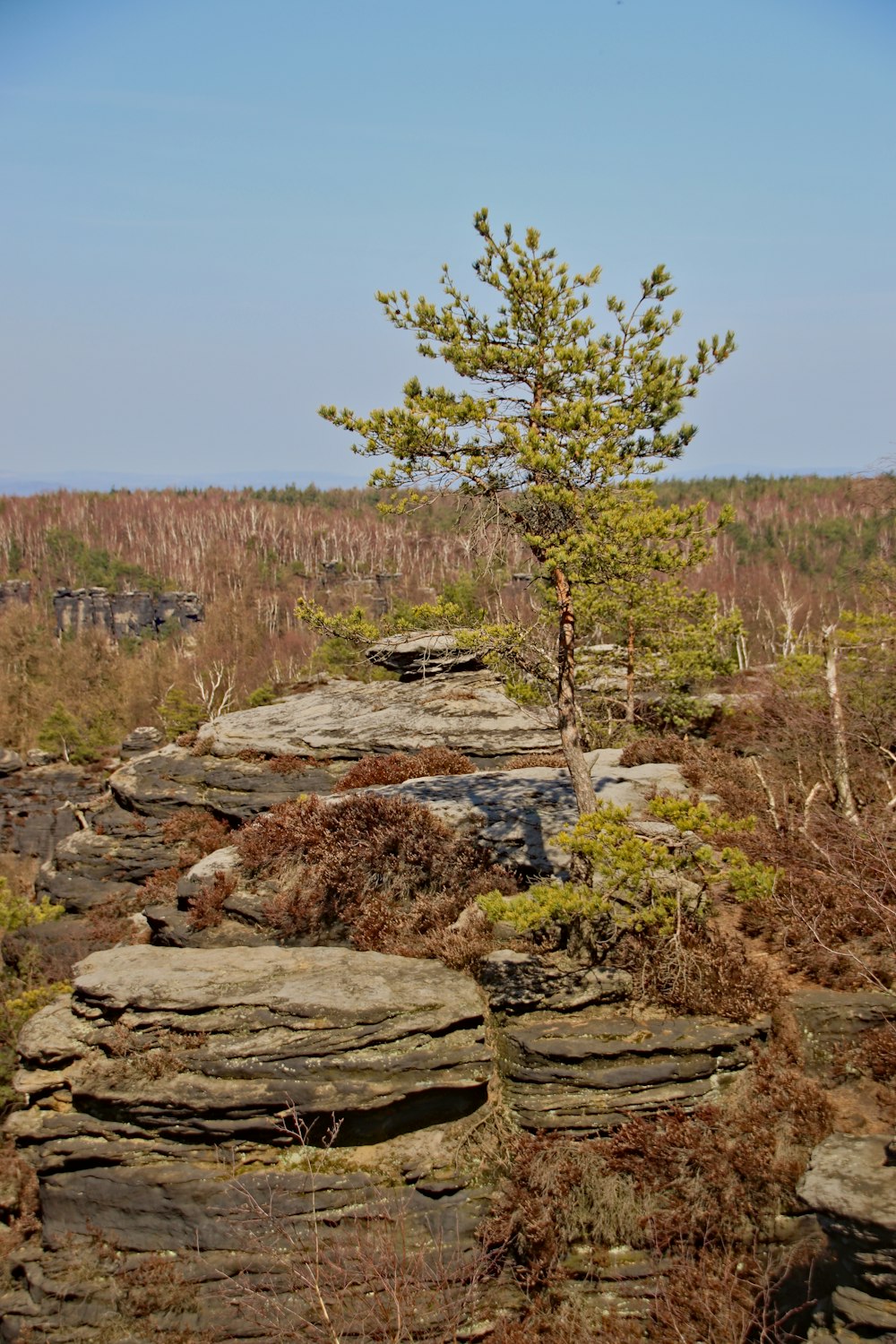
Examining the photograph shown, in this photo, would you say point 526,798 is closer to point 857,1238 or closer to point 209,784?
point 857,1238

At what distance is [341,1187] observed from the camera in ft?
27.5

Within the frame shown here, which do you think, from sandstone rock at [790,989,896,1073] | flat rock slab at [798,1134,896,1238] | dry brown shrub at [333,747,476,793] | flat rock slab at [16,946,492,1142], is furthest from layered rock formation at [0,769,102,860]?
flat rock slab at [798,1134,896,1238]

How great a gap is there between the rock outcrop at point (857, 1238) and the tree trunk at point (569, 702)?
440 centimetres

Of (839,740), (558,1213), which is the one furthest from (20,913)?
(839,740)

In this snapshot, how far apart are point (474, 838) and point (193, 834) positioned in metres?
10.2

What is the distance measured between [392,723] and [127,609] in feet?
374

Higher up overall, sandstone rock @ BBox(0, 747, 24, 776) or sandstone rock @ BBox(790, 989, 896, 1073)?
sandstone rock @ BBox(790, 989, 896, 1073)

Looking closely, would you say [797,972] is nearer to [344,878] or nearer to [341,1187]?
[341,1187]

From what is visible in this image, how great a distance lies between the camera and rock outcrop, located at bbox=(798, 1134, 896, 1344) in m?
5.98

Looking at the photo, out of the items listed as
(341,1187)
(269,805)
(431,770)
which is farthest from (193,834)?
(341,1187)

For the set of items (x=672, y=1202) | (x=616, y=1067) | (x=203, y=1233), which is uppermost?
(x=616, y=1067)

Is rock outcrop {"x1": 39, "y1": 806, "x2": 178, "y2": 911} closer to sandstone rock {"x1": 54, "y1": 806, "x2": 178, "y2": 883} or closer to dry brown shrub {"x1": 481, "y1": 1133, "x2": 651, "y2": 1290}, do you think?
sandstone rock {"x1": 54, "y1": 806, "x2": 178, "y2": 883}

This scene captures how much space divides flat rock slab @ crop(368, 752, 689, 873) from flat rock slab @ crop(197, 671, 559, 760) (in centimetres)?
277

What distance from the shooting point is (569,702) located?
1037 cm
